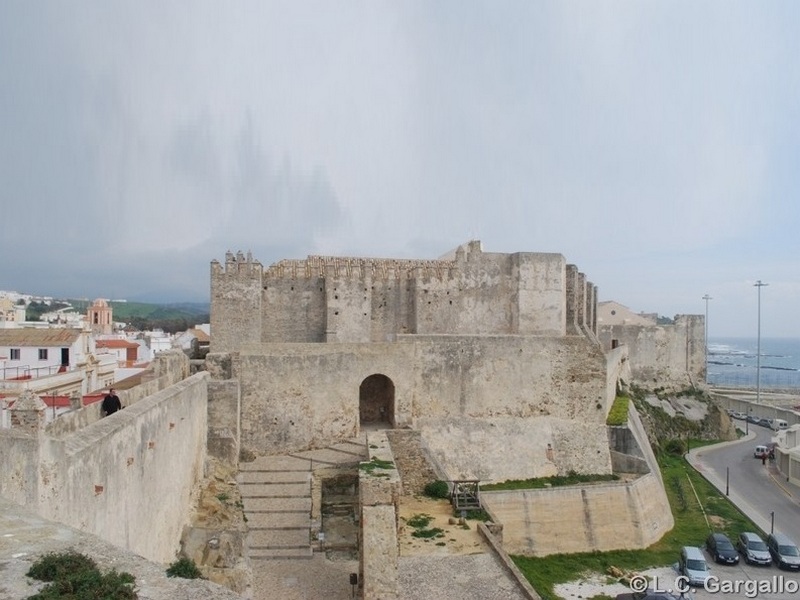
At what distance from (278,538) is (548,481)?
9.30 meters

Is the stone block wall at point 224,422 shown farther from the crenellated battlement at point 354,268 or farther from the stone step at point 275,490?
the crenellated battlement at point 354,268

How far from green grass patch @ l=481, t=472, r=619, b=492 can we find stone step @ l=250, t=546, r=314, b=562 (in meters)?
6.50

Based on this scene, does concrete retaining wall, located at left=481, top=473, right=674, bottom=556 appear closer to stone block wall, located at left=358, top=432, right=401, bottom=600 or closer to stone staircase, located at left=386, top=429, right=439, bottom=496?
stone staircase, located at left=386, top=429, right=439, bottom=496

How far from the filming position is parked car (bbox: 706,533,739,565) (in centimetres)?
1847

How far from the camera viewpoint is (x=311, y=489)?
51.1 ft

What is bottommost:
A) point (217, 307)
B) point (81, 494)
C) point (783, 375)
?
point (783, 375)

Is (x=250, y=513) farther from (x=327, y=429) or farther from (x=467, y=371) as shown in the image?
(x=467, y=371)

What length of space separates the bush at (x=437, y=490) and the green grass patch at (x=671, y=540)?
8.15ft

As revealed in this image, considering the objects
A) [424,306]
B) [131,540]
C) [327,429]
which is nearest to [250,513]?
[327,429]

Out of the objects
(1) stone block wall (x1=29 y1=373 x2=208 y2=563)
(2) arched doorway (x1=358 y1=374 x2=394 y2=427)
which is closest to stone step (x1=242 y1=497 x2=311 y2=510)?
(1) stone block wall (x1=29 y1=373 x2=208 y2=563)

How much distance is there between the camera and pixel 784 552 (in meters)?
18.8

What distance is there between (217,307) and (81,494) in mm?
13665

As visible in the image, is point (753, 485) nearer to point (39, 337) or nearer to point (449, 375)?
point (449, 375)

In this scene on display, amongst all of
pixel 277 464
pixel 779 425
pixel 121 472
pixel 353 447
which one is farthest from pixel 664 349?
pixel 121 472
